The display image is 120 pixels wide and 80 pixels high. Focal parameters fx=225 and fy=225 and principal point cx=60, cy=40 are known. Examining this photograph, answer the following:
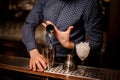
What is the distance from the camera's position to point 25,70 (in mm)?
1806

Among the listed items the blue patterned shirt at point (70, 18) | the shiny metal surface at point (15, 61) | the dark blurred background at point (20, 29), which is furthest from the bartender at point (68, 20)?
the dark blurred background at point (20, 29)

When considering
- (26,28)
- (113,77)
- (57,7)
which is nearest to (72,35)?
(57,7)

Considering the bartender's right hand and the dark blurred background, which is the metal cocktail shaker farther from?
the dark blurred background

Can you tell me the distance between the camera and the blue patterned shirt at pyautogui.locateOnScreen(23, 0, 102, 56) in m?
2.17

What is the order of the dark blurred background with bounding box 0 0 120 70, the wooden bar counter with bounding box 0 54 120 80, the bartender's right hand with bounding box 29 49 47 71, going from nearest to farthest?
the wooden bar counter with bounding box 0 54 120 80 → the bartender's right hand with bounding box 29 49 47 71 → the dark blurred background with bounding box 0 0 120 70

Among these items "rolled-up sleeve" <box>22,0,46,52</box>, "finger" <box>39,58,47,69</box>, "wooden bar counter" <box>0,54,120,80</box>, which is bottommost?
"wooden bar counter" <box>0,54,120,80</box>

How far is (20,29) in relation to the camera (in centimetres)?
444

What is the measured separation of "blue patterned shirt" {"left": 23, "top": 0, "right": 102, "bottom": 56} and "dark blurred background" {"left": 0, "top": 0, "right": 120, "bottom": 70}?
1612 millimetres

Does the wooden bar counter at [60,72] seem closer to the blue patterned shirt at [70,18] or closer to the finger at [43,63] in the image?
the finger at [43,63]

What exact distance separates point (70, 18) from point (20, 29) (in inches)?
93.0

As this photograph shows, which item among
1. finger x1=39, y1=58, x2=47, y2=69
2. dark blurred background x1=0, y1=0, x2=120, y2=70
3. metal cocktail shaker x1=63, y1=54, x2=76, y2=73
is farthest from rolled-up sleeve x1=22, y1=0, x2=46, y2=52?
dark blurred background x1=0, y1=0, x2=120, y2=70

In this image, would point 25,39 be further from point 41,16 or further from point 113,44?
point 113,44

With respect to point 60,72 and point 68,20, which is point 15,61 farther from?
point 68,20

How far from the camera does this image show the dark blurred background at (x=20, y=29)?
384 cm
